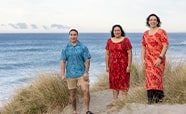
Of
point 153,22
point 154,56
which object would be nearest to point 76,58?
point 154,56

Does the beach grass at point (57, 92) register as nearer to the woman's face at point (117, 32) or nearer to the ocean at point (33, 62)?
the ocean at point (33, 62)

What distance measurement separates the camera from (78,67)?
321 inches

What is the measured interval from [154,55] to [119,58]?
2.81 feet

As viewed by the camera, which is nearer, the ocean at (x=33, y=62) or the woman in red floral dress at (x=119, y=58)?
the woman in red floral dress at (x=119, y=58)

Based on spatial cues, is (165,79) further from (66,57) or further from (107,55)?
(66,57)

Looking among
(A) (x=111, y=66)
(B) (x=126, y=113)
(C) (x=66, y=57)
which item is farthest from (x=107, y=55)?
(B) (x=126, y=113)

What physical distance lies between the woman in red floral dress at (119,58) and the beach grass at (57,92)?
0.28 m

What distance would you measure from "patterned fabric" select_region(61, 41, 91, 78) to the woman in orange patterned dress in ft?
3.41

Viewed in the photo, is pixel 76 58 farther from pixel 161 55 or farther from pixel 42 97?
pixel 42 97

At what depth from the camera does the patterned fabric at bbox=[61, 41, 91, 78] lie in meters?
8.12

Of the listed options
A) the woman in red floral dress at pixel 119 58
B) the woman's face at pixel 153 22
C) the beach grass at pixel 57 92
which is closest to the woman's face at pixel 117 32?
the woman in red floral dress at pixel 119 58

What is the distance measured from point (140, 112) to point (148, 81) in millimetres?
765

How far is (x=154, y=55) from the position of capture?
303 inches

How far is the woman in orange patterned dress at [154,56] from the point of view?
765 centimetres
